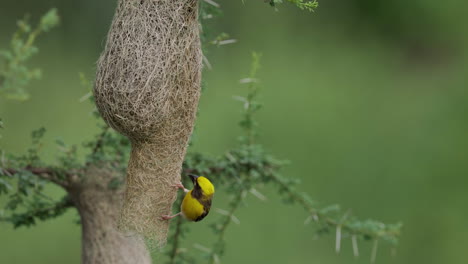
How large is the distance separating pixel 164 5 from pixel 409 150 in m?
4.82

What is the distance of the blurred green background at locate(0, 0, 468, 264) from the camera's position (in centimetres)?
639

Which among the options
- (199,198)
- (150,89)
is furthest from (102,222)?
(150,89)

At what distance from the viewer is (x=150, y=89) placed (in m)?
2.52

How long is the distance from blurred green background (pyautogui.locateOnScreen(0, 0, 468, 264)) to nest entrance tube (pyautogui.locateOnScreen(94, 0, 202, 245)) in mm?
3343

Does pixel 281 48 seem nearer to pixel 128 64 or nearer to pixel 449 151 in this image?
pixel 449 151

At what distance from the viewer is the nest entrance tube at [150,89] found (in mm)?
2518

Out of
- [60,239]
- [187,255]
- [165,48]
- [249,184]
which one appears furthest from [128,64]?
[60,239]

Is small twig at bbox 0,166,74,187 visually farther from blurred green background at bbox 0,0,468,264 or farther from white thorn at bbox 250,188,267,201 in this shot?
blurred green background at bbox 0,0,468,264

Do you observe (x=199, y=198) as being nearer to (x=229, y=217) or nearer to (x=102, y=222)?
(x=102, y=222)

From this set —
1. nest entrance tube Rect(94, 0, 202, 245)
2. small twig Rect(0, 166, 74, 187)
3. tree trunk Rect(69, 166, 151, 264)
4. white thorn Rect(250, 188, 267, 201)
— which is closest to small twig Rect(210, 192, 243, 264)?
white thorn Rect(250, 188, 267, 201)

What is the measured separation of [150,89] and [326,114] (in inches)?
182

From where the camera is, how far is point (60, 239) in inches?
242

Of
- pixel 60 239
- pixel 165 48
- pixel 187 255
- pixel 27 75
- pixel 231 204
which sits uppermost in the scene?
pixel 165 48

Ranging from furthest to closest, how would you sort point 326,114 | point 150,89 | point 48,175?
point 326,114 < point 48,175 < point 150,89
